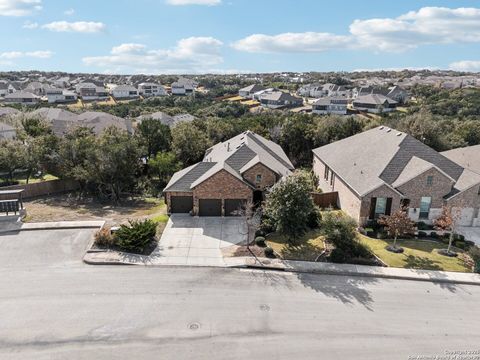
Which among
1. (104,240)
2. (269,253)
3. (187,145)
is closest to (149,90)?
(187,145)

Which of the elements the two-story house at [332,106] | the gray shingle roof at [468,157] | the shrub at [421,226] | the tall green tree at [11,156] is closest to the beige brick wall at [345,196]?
the shrub at [421,226]

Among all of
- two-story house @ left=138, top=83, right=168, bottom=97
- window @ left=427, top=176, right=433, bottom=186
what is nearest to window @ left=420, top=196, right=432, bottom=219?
window @ left=427, top=176, right=433, bottom=186

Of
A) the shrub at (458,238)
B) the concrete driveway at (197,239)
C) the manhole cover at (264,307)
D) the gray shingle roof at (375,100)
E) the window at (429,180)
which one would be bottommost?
the manhole cover at (264,307)

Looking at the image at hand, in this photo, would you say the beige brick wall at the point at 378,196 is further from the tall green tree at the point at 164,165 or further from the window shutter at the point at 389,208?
the tall green tree at the point at 164,165

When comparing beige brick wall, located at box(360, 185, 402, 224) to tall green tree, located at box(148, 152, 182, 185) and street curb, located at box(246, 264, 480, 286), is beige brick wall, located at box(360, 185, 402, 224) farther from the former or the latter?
tall green tree, located at box(148, 152, 182, 185)

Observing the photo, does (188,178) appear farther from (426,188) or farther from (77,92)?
(77,92)
